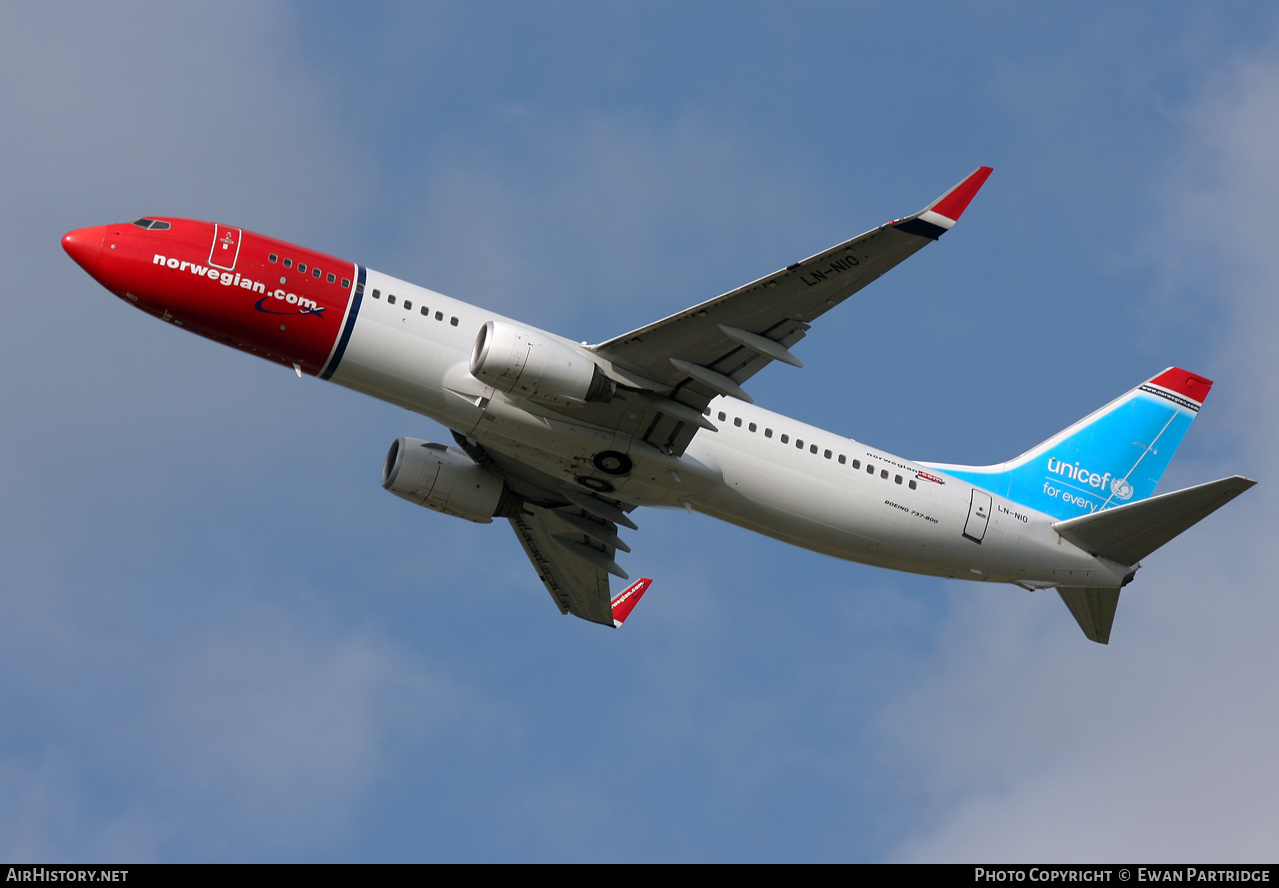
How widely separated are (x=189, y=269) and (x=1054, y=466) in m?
27.4

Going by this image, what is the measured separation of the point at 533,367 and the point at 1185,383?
958 inches

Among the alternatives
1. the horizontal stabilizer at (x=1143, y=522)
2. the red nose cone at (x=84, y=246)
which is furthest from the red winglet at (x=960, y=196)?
the red nose cone at (x=84, y=246)

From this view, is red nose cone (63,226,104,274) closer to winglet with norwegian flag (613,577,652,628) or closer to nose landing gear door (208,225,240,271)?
nose landing gear door (208,225,240,271)

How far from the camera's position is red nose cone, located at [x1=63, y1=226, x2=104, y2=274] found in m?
34.5

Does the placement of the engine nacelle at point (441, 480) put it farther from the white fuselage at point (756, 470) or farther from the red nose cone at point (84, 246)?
the red nose cone at point (84, 246)

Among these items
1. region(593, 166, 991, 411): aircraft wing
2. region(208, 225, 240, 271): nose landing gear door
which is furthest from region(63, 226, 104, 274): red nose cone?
region(593, 166, 991, 411): aircraft wing

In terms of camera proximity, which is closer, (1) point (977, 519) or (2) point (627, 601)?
(1) point (977, 519)

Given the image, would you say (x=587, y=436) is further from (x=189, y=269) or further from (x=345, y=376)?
(x=189, y=269)

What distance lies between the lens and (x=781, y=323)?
1298 inches

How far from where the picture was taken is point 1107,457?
43.9 m

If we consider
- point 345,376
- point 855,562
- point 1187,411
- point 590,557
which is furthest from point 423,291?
point 1187,411

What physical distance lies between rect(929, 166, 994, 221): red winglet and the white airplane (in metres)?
0.05

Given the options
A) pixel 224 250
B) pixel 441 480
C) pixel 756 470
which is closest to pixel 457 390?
pixel 441 480

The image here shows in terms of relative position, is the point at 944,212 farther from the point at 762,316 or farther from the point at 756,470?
the point at 756,470
